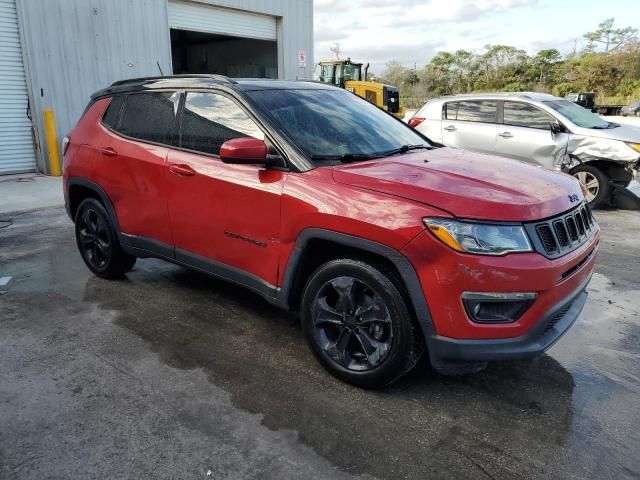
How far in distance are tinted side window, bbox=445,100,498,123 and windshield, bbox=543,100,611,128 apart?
0.86 metres

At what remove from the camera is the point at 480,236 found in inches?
103

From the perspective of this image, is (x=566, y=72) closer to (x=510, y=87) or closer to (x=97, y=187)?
(x=510, y=87)

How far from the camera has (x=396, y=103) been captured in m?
22.0

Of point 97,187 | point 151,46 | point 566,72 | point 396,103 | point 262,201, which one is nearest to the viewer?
point 262,201

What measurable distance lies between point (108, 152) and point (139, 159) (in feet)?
1.59

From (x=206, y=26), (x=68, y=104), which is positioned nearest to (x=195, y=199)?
(x=68, y=104)

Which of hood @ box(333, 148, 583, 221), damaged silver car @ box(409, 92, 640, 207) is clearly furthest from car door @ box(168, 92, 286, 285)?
damaged silver car @ box(409, 92, 640, 207)

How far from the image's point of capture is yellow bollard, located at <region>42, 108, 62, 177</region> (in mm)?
11359

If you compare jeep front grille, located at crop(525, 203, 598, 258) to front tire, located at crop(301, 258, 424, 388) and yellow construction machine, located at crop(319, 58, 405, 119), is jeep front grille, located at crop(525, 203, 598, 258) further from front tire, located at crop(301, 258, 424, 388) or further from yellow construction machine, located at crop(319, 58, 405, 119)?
yellow construction machine, located at crop(319, 58, 405, 119)

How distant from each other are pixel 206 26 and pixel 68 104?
4.63 metres

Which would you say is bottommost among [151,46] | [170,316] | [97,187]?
[170,316]

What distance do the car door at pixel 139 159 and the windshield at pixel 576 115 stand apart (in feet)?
21.7

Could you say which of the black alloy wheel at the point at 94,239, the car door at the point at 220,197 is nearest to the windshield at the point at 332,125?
the car door at the point at 220,197

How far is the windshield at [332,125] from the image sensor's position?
345cm
